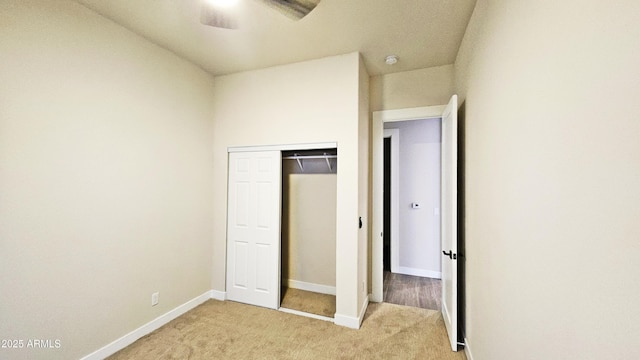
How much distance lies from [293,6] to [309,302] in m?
3.06

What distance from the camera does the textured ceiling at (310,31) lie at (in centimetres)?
201

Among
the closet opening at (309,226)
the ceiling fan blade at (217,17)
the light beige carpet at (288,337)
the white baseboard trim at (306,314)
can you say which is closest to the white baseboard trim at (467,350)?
the light beige carpet at (288,337)

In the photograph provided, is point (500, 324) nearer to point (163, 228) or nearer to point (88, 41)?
point (163, 228)

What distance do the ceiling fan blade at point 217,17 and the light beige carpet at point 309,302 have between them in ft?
9.63

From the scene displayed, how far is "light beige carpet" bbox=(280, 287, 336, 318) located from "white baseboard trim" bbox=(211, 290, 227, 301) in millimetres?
749

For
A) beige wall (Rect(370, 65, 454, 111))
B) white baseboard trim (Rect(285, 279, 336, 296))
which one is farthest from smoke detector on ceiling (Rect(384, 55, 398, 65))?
white baseboard trim (Rect(285, 279, 336, 296))

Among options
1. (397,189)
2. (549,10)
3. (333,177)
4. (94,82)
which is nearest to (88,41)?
(94,82)

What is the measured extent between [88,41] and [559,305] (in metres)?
3.31

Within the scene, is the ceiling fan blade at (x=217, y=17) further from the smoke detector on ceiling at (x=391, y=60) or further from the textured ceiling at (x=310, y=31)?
the smoke detector on ceiling at (x=391, y=60)

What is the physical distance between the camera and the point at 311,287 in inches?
137

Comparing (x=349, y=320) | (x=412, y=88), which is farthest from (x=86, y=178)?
A: (x=412, y=88)

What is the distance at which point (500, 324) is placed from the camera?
1396mm

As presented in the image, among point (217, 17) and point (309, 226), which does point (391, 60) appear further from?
point (309, 226)

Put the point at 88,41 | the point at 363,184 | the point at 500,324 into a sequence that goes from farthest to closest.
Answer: the point at 363,184 → the point at 88,41 → the point at 500,324
